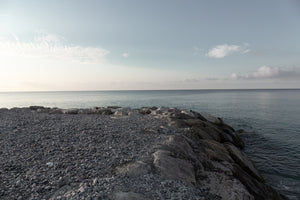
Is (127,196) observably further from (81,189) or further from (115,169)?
(115,169)

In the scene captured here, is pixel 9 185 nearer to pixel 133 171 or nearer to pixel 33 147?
pixel 33 147

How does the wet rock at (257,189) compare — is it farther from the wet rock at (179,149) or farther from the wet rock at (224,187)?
the wet rock at (179,149)

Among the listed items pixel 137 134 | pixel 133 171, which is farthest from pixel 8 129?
pixel 133 171

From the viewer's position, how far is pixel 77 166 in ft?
22.4

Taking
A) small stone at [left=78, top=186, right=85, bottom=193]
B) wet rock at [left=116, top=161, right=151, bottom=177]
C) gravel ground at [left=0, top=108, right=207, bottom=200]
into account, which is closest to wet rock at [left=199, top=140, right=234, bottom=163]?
gravel ground at [left=0, top=108, right=207, bottom=200]

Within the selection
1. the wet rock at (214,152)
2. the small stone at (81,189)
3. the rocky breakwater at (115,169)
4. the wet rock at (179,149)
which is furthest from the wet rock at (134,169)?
the wet rock at (214,152)

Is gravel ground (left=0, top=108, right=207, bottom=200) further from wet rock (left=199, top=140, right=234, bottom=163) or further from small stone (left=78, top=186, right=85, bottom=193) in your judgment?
wet rock (left=199, top=140, right=234, bottom=163)

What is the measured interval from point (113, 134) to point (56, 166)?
478cm

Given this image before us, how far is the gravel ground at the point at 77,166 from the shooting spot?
17.0 feet

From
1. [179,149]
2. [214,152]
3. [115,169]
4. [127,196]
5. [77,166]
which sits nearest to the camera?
[127,196]

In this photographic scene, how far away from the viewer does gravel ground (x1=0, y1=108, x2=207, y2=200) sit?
519cm

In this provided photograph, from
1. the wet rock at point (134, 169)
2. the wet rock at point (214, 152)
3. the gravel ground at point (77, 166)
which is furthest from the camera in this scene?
the wet rock at point (214, 152)

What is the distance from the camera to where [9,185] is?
5621 mm

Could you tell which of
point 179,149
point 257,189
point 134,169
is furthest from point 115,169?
point 257,189
